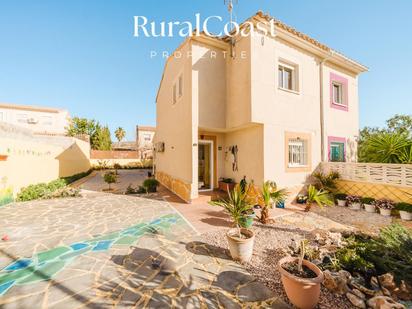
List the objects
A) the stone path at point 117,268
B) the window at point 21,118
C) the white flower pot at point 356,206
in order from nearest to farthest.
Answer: the stone path at point 117,268, the white flower pot at point 356,206, the window at point 21,118

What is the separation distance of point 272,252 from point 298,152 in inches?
259

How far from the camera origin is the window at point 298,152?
9.18m

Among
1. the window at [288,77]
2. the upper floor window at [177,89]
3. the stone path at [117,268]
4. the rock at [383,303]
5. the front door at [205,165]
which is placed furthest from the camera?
the front door at [205,165]

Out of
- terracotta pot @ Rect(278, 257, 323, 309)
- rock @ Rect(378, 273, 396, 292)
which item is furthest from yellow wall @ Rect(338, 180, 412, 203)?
terracotta pot @ Rect(278, 257, 323, 309)

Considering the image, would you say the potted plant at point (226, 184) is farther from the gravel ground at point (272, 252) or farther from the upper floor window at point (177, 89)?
the upper floor window at point (177, 89)

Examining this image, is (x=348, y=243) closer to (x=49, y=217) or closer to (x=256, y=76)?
(x=256, y=76)

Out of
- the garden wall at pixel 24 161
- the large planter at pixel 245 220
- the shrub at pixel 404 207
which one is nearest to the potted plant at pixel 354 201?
the shrub at pixel 404 207

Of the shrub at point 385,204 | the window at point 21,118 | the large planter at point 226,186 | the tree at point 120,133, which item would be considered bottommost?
the shrub at point 385,204

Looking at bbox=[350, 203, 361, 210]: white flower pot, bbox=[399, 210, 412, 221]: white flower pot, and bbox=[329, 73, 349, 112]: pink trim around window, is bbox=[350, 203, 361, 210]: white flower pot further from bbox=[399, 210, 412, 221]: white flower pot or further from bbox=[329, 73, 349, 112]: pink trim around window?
bbox=[329, 73, 349, 112]: pink trim around window

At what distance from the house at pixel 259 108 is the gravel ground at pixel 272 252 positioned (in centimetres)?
290

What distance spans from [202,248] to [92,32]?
12977 millimetres

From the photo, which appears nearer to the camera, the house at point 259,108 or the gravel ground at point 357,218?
the gravel ground at point 357,218

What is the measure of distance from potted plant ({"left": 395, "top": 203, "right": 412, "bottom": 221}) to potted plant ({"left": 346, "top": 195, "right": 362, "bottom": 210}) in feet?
4.22

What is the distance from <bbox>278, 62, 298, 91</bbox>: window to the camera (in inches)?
360
